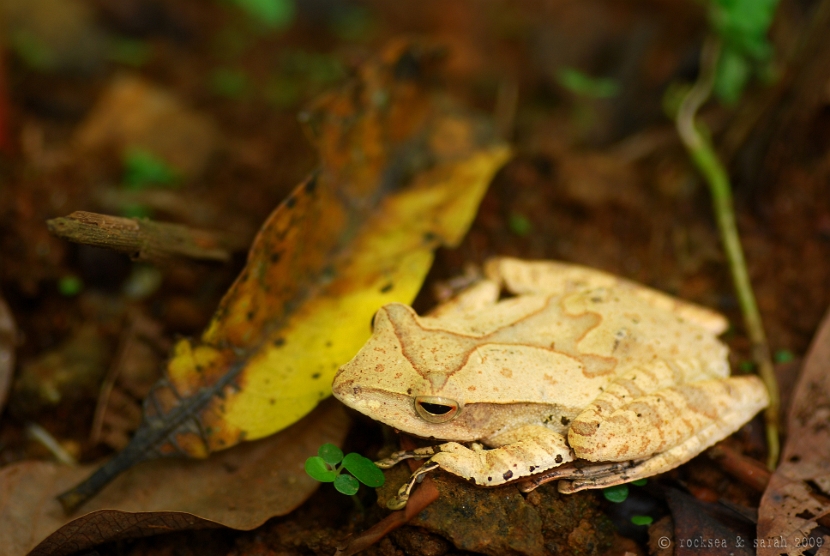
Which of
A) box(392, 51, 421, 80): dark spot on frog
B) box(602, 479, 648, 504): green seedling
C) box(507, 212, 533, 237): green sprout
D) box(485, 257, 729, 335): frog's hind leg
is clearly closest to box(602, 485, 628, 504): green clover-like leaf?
box(602, 479, 648, 504): green seedling

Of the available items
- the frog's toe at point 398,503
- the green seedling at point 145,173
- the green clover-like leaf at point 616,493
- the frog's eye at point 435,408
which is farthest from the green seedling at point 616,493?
the green seedling at point 145,173

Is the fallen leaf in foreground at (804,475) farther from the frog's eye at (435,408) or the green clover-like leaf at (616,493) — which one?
the frog's eye at (435,408)

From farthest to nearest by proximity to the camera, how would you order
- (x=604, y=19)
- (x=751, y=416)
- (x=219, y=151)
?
1. (x=604, y=19)
2. (x=219, y=151)
3. (x=751, y=416)

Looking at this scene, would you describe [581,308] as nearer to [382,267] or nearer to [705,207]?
[382,267]

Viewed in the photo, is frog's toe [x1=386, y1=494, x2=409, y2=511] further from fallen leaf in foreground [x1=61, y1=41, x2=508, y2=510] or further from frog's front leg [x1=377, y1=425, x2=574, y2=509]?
fallen leaf in foreground [x1=61, y1=41, x2=508, y2=510]

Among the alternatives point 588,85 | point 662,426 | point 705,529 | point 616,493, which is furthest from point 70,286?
point 588,85

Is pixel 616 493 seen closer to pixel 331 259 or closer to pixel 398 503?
pixel 398 503

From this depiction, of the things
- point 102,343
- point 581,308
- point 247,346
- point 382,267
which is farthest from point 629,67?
point 102,343
